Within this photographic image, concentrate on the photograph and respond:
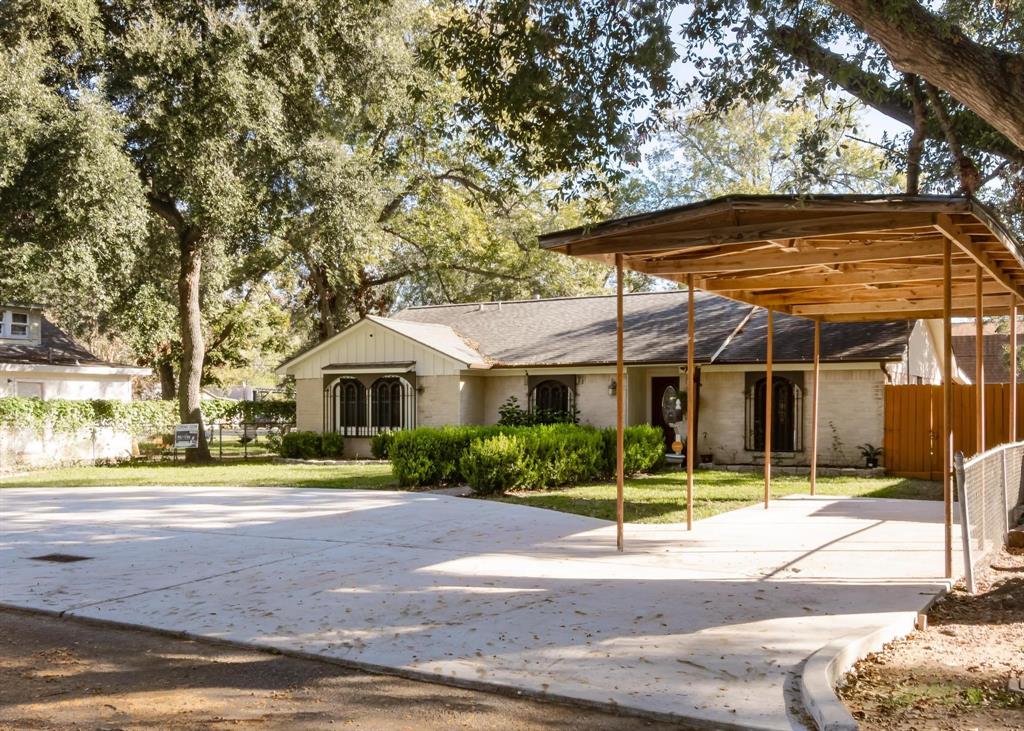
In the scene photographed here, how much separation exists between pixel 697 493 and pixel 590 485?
89.8 inches

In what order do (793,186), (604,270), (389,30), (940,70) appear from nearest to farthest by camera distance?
(940,70), (793,186), (389,30), (604,270)

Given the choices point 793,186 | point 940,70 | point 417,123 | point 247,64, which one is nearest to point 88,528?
point 793,186

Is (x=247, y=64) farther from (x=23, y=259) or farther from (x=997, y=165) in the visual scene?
(x=997, y=165)

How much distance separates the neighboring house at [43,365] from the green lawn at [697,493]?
56.9ft

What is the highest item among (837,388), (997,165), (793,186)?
(997,165)

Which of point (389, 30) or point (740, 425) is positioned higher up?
point (389, 30)

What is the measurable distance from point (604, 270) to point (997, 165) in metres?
26.5

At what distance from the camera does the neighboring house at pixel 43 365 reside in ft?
83.9

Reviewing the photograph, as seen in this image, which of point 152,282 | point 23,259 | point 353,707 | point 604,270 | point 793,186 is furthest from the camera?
point 604,270

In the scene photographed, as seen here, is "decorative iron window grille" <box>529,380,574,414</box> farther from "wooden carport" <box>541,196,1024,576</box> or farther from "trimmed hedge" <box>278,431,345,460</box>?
"wooden carport" <box>541,196,1024,576</box>

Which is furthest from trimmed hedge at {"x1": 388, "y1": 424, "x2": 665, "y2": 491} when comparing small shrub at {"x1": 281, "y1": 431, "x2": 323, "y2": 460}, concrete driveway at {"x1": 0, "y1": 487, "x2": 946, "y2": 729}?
small shrub at {"x1": 281, "y1": 431, "x2": 323, "y2": 460}

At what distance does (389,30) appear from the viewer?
2339cm

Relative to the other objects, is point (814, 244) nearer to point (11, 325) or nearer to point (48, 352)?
point (48, 352)

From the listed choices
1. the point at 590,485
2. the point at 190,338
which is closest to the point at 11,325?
the point at 190,338
